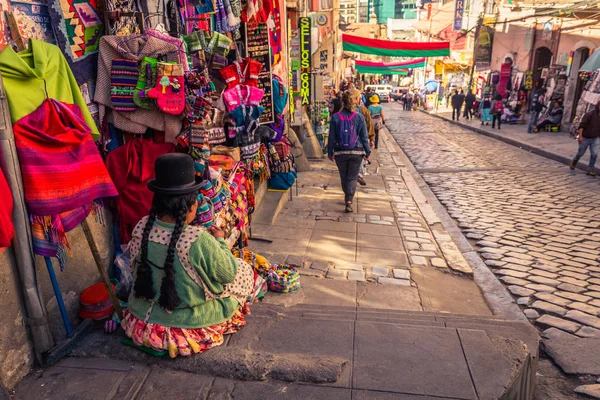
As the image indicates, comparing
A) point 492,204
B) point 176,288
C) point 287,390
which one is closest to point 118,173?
point 176,288

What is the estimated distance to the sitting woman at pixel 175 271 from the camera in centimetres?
277

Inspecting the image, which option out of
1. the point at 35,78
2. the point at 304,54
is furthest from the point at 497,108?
the point at 35,78

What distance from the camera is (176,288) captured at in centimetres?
286

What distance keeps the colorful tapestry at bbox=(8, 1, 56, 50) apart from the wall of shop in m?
1.33

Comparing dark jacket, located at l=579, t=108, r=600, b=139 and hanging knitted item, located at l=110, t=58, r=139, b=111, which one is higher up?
hanging knitted item, located at l=110, t=58, r=139, b=111

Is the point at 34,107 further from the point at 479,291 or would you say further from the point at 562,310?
the point at 562,310

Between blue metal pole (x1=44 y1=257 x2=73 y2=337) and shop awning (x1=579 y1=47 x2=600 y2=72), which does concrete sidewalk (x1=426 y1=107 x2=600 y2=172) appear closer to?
shop awning (x1=579 y1=47 x2=600 y2=72)

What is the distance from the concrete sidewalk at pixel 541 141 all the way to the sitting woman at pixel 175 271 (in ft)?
36.0

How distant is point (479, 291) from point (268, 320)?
2.75 meters

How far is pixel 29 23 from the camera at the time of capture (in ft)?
9.48

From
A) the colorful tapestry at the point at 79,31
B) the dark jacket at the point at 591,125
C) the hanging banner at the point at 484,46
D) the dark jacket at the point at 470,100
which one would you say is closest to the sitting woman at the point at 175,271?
the colorful tapestry at the point at 79,31

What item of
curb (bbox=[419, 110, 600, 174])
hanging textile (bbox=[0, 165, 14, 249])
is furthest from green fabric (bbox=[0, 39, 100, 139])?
curb (bbox=[419, 110, 600, 174])

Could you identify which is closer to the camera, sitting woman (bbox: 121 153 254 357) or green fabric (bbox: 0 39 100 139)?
green fabric (bbox: 0 39 100 139)

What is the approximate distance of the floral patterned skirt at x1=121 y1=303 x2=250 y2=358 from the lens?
293cm
